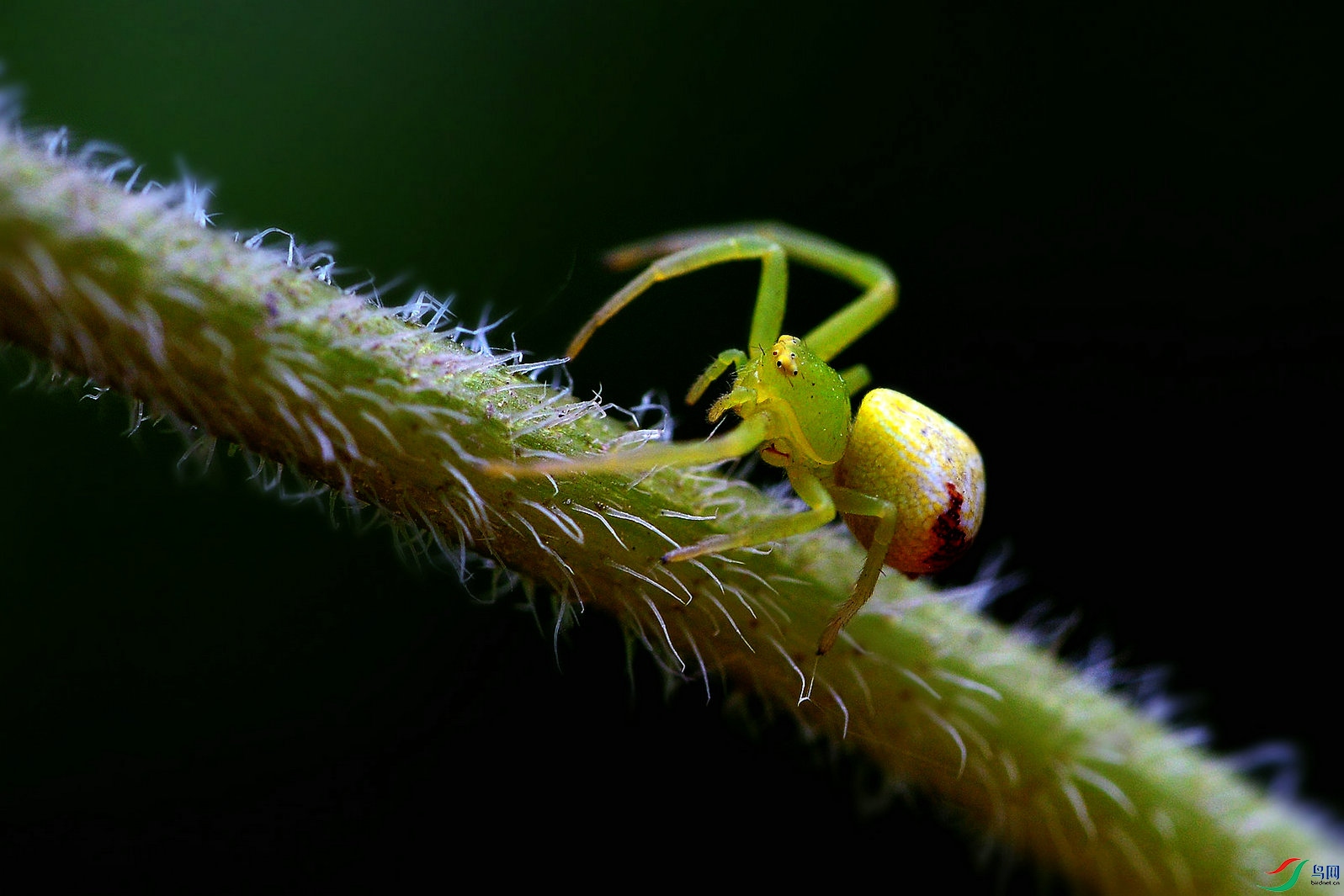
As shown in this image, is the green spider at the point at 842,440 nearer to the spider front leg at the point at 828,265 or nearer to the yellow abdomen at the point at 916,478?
the yellow abdomen at the point at 916,478

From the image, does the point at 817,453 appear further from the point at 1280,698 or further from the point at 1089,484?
the point at 1280,698

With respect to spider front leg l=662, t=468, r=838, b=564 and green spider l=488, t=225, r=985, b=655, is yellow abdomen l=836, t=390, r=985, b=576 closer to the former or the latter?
green spider l=488, t=225, r=985, b=655

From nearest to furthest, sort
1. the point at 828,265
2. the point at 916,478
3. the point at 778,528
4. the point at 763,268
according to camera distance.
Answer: the point at 778,528, the point at 916,478, the point at 763,268, the point at 828,265

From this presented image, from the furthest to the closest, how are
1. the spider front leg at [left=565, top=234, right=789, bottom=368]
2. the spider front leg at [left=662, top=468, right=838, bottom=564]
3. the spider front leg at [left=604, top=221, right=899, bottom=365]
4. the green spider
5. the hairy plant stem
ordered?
the spider front leg at [left=604, top=221, right=899, bottom=365]
the spider front leg at [left=565, top=234, right=789, bottom=368]
the green spider
the spider front leg at [left=662, top=468, right=838, bottom=564]
the hairy plant stem

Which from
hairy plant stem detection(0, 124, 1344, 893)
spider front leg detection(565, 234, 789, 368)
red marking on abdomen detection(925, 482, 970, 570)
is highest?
spider front leg detection(565, 234, 789, 368)

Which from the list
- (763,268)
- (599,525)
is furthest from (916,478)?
(599,525)

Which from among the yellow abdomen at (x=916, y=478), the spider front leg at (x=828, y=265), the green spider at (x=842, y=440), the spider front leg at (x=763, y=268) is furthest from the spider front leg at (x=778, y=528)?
the spider front leg at (x=828, y=265)

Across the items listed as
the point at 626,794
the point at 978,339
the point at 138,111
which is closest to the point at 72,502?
the point at 138,111

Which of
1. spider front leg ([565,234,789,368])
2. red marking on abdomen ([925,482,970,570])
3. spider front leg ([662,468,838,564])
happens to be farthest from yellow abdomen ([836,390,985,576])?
spider front leg ([565,234,789,368])

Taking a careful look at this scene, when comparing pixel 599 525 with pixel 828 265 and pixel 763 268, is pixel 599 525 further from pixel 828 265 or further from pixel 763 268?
pixel 828 265
